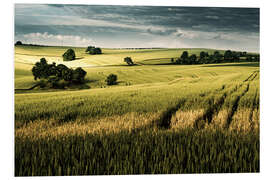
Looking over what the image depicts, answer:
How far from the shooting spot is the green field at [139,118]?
3156mm

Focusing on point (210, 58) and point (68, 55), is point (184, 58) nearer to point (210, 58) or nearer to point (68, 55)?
point (210, 58)

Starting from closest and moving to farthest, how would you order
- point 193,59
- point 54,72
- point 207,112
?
point 207,112 → point 54,72 → point 193,59

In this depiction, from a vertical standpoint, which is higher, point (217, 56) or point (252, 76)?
point (217, 56)

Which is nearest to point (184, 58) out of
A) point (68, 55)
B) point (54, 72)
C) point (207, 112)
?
point (207, 112)

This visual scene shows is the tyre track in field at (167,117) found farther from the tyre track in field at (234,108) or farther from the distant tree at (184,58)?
the distant tree at (184,58)

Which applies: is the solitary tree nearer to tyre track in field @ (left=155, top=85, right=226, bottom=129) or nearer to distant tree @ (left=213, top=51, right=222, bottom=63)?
distant tree @ (left=213, top=51, right=222, bottom=63)

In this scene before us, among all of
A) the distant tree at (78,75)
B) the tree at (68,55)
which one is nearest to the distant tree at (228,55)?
the distant tree at (78,75)

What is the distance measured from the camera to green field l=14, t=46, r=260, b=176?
3.16 meters

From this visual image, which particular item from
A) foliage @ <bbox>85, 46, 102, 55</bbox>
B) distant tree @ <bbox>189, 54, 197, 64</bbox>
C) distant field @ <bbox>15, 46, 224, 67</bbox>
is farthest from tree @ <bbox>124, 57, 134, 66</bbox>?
distant tree @ <bbox>189, 54, 197, 64</bbox>

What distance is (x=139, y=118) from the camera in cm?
383

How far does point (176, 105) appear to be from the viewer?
13.7 feet

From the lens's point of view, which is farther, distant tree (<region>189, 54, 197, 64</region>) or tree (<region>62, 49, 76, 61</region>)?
distant tree (<region>189, 54, 197, 64</region>)

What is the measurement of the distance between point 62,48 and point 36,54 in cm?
49
